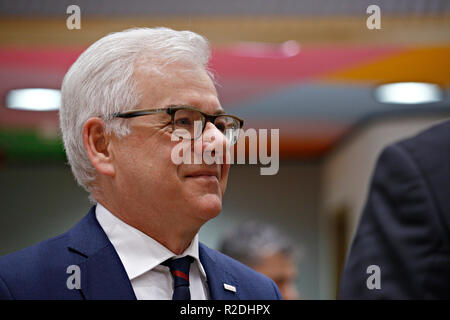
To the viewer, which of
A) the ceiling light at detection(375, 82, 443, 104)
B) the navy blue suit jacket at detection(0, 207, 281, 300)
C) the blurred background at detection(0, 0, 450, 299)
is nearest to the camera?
the navy blue suit jacket at detection(0, 207, 281, 300)

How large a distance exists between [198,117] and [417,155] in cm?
43

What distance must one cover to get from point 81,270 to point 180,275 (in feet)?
0.52

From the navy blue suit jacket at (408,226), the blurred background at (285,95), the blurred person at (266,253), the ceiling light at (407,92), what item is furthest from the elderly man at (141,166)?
the ceiling light at (407,92)

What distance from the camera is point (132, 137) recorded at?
42.6 inches

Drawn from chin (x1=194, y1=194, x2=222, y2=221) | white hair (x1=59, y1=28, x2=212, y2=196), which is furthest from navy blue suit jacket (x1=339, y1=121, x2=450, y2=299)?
white hair (x1=59, y1=28, x2=212, y2=196)

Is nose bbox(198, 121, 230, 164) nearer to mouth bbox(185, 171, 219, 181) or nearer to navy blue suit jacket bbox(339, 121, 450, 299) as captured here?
mouth bbox(185, 171, 219, 181)

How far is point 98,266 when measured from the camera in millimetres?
1054

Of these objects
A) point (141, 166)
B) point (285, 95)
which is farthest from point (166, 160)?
point (285, 95)

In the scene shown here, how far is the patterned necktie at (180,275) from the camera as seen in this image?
1045mm

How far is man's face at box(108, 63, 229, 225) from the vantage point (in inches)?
41.9

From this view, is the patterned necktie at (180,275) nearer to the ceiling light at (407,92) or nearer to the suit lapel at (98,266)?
the suit lapel at (98,266)

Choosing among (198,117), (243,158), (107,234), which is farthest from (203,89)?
(107,234)

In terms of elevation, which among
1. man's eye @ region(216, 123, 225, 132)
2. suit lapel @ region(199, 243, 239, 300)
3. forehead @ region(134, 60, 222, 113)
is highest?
forehead @ region(134, 60, 222, 113)
